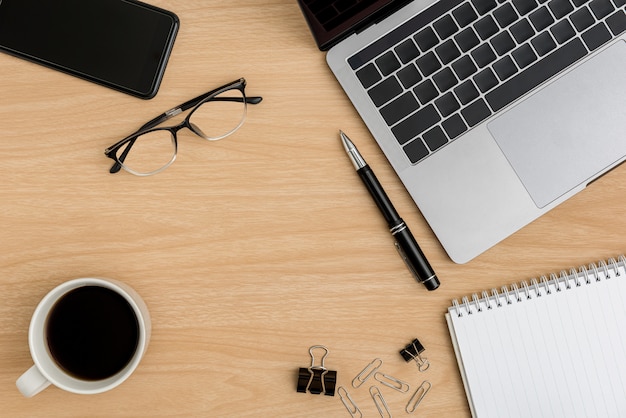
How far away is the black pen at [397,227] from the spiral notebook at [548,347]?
66 mm

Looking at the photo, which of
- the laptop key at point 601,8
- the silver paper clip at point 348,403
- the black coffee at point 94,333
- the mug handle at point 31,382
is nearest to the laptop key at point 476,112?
the laptop key at point 601,8

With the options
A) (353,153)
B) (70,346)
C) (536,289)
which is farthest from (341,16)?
(70,346)

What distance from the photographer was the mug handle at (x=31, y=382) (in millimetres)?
660

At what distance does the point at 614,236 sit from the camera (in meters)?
0.80

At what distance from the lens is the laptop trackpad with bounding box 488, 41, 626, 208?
771 millimetres

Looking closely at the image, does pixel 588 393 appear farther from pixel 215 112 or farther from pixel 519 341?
pixel 215 112

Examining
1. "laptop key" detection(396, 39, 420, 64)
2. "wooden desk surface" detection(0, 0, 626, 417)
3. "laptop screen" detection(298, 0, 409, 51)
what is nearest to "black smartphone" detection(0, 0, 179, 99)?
"wooden desk surface" detection(0, 0, 626, 417)

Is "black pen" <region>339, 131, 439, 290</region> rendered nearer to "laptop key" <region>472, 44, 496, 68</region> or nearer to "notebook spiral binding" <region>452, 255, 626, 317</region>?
A: "notebook spiral binding" <region>452, 255, 626, 317</region>

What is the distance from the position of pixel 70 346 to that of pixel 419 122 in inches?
22.4

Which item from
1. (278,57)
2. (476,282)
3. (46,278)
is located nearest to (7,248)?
(46,278)

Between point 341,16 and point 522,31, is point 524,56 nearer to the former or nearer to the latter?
point 522,31

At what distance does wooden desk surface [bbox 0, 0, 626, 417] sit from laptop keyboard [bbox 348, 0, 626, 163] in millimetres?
64

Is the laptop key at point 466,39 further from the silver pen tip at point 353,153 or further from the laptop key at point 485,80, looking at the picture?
the silver pen tip at point 353,153

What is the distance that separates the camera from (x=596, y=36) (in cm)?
77
